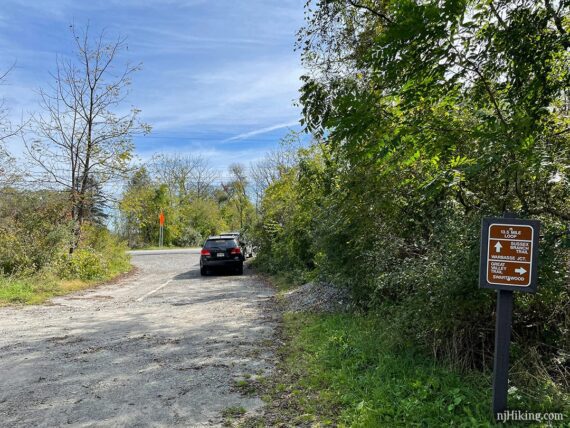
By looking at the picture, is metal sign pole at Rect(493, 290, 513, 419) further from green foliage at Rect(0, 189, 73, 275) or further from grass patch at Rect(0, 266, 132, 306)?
green foliage at Rect(0, 189, 73, 275)

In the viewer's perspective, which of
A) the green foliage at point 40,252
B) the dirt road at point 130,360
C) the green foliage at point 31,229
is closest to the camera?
the dirt road at point 130,360

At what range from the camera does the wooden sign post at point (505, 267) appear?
3131 mm

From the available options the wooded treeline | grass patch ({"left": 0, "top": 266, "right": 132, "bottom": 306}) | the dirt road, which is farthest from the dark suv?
the wooded treeline

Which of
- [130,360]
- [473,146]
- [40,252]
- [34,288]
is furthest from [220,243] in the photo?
[473,146]

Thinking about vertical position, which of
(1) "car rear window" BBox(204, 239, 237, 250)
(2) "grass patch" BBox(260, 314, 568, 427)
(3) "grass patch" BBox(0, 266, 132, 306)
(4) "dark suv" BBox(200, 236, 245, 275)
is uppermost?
(1) "car rear window" BBox(204, 239, 237, 250)

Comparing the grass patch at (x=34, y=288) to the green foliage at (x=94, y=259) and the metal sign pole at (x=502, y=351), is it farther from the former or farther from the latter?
the metal sign pole at (x=502, y=351)

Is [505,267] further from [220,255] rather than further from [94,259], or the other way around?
[94,259]

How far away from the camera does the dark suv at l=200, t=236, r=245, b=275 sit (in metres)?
17.7

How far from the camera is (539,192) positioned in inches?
180

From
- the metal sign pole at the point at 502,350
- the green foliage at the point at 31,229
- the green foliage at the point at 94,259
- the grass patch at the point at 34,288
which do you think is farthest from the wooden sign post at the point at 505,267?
the green foliage at the point at 94,259

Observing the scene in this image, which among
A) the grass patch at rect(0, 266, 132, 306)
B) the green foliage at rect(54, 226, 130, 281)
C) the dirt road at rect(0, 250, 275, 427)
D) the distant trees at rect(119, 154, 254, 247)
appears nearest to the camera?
the dirt road at rect(0, 250, 275, 427)

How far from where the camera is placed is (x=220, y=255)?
58.3ft

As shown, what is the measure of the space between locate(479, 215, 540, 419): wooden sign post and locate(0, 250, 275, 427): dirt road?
2292mm

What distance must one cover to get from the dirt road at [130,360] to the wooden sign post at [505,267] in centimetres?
229
